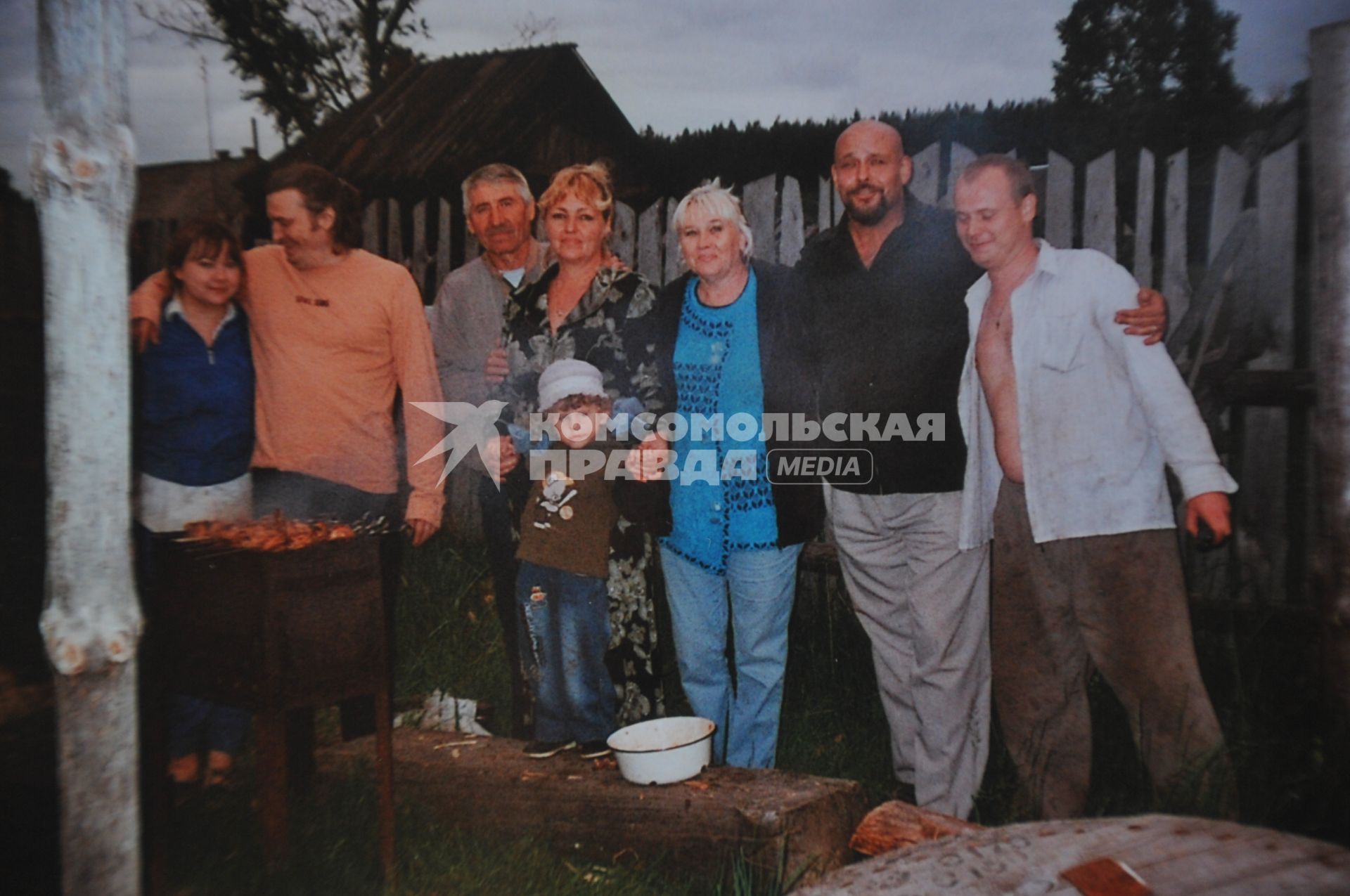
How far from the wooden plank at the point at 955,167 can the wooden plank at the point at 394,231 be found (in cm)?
246

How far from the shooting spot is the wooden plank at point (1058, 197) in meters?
3.98

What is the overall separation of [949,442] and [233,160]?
10.4ft

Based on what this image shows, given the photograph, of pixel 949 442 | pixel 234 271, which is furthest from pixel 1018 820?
pixel 234 271

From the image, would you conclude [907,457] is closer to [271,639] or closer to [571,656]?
[571,656]

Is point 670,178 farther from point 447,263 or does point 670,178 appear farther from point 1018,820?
point 1018,820

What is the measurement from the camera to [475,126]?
16.3 feet

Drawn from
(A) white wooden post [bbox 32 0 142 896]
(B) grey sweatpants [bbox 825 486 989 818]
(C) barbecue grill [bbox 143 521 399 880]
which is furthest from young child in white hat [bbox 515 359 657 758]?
(A) white wooden post [bbox 32 0 142 896]

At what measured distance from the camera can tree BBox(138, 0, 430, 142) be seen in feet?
15.4

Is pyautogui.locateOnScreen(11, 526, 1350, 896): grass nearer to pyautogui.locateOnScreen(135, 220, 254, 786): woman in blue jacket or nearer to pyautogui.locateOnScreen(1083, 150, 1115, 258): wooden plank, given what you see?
pyautogui.locateOnScreen(135, 220, 254, 786): woman in blue jacket

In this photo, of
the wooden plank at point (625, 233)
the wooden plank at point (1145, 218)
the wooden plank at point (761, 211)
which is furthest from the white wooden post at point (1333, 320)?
the wooden plank at point (625, 233)

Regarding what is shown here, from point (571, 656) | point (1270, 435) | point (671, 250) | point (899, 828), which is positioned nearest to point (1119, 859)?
point (899, 828)

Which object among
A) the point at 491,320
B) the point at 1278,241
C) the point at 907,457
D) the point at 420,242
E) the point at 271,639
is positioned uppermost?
the point at 420,242

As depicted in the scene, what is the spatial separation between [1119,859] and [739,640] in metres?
1.84

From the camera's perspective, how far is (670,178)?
15.6 ft
